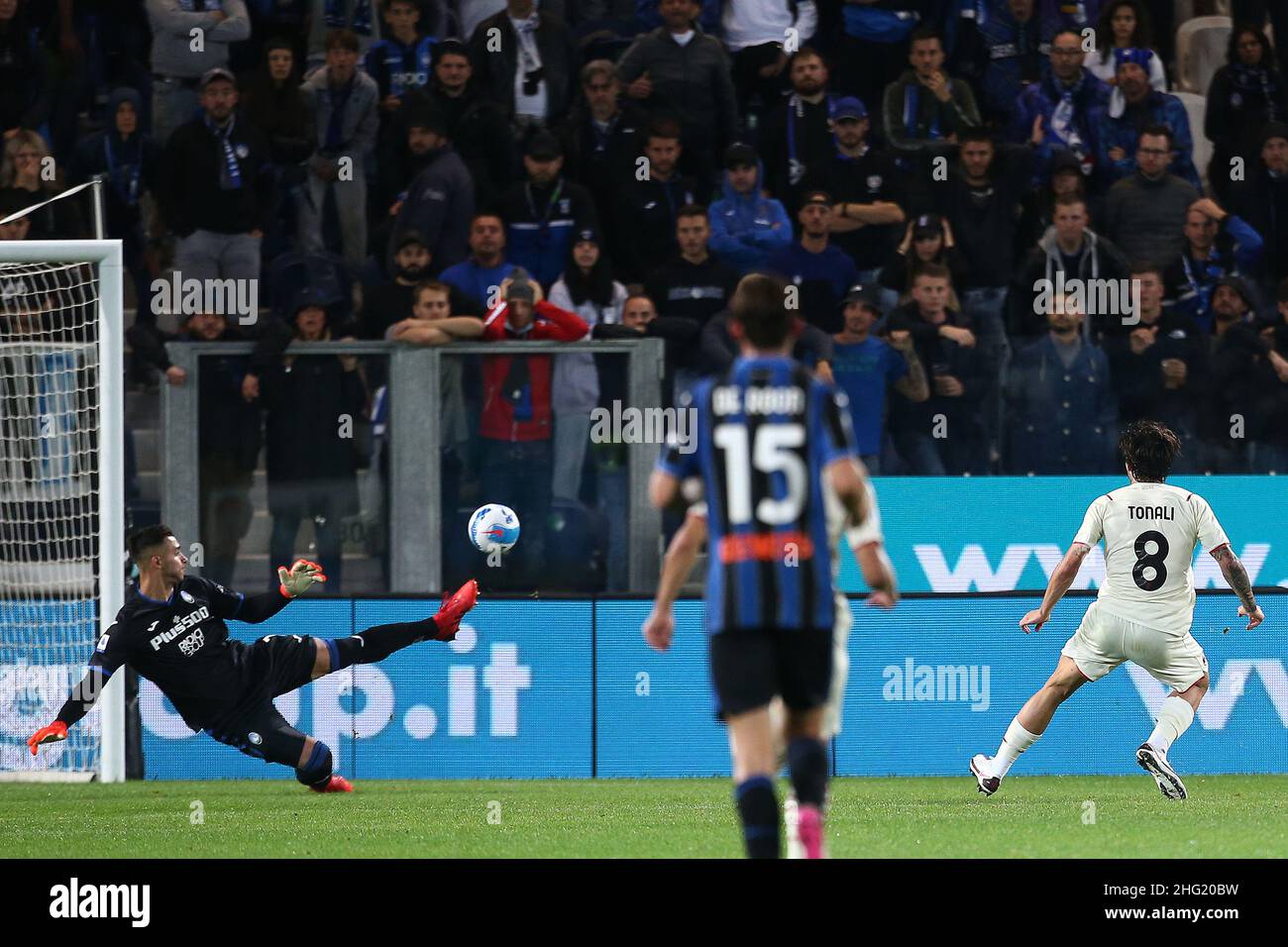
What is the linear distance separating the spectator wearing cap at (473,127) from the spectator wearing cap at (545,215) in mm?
344

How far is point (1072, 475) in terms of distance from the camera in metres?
13.4

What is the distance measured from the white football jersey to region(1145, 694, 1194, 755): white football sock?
359 mm

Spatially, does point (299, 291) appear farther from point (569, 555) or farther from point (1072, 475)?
point (1072, 475)

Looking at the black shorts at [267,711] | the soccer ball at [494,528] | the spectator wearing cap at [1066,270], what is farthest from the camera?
the spectator wearing cap at [1066,270]

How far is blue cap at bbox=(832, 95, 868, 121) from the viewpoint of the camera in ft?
47.3

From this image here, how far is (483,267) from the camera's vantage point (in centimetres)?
1365

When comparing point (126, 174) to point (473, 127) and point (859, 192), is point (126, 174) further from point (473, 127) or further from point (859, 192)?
point (859, 192)

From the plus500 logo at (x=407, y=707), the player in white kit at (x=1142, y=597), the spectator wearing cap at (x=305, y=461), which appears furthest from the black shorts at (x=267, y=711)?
the player in white kit at (x=1142, y=597)

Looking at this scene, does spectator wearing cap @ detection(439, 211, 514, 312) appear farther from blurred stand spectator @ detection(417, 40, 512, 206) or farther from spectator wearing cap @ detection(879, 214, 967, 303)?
spectator wearing cap @ detection(879, 214, 967, 303)

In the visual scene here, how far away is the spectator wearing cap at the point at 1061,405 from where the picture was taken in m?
13.4

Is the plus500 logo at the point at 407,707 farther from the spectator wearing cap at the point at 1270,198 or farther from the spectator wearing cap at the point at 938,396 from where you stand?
the spectator wearing cap at the point at 1270,198

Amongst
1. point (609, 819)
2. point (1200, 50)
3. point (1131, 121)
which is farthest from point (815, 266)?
point (609, 819)

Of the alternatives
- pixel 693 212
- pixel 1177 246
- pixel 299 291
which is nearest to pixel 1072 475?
pixel 1177 246

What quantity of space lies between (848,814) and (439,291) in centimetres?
525
